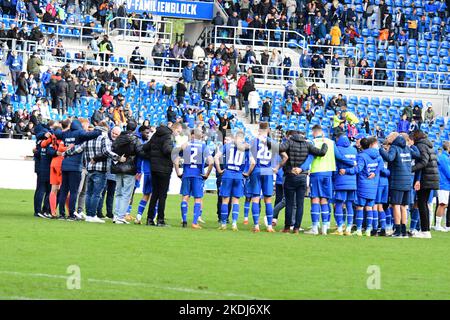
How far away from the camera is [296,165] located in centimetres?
2139

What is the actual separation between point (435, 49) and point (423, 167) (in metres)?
29.2

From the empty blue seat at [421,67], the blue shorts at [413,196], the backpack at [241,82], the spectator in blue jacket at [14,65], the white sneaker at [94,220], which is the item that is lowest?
the white sneaker at [94,220]

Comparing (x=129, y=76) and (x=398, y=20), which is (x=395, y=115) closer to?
(x=398, y=20)

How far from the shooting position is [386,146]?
2262cm

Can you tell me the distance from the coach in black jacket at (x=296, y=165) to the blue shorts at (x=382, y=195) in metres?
1.53

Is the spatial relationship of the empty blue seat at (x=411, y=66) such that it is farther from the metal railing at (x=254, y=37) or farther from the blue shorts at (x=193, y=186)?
the blue shorts at (x=193, y=186)

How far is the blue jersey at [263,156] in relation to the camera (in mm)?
21391

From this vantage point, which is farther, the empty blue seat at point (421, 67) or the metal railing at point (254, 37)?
the empty blue seat at point (421, 67)

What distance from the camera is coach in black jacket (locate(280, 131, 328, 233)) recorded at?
21375 millimetres

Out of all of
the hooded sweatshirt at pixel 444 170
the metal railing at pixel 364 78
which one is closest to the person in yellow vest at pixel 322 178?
the hooded sweatshirt at pixel 444 170

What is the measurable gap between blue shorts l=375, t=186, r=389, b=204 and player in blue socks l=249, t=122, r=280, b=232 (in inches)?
81.1

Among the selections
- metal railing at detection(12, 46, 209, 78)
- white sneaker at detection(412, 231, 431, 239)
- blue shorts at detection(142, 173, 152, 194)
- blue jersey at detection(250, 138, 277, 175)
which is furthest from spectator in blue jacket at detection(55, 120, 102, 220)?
metal railing at detection(12, 46, 209, 78)

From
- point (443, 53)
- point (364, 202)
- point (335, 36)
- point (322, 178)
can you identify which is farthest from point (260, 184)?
point (443, 53)
